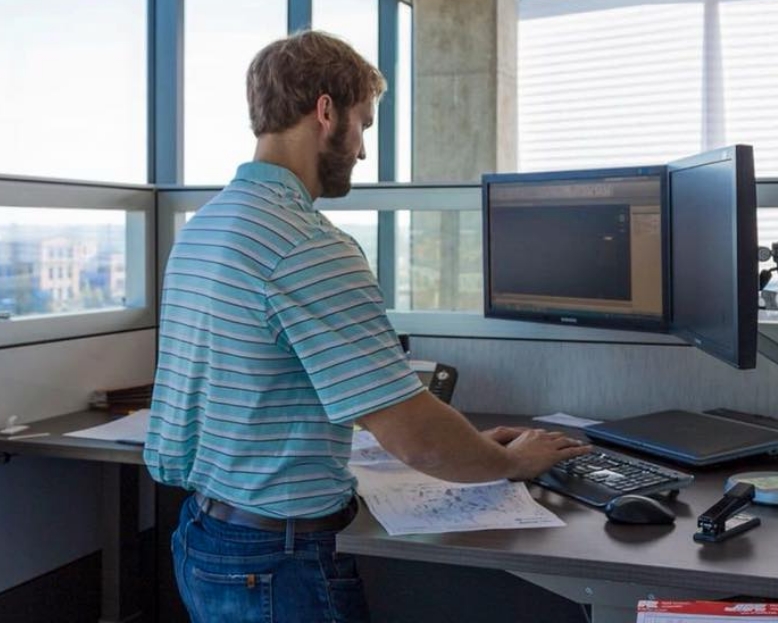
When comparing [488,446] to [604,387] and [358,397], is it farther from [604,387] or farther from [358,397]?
[604,387]

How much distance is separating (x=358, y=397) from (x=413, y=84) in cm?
495

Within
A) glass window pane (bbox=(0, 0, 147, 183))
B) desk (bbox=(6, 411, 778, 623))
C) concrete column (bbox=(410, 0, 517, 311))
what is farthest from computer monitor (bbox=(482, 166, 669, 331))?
concrete column (bbox=(410, 0, 517, 311))

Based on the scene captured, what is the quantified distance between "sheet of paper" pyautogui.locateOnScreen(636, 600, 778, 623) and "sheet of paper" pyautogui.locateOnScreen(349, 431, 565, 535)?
354 millimetres

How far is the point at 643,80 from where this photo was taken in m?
6.44

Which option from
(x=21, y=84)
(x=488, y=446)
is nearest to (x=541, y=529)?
(x=488, y=446)

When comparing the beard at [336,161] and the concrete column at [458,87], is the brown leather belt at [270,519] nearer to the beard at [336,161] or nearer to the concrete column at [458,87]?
the beard at [336,161]

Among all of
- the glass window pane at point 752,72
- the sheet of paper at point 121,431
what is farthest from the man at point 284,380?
the glass window pane at point 752,72

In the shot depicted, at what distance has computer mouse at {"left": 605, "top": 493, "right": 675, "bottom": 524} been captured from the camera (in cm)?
142

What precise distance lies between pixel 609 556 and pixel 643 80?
5612mm

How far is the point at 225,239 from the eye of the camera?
1.39 metres

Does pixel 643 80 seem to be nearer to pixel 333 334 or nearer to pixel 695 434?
pixel 695 434

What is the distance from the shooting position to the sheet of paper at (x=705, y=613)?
105 centimetres

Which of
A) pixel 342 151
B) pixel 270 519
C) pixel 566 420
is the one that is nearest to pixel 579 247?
pixel 566 420

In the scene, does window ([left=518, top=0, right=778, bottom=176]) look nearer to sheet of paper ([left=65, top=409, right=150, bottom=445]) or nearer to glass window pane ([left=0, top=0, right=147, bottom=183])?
glass window pane ([left=0, top=0, right=147, bottom=183])
